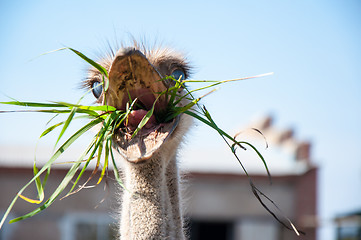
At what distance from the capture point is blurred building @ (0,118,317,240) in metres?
11.7

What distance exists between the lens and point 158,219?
1.99 metres

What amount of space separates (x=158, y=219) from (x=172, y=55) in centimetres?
72

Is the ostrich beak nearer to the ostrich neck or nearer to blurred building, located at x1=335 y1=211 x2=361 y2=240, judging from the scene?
the ostrich neck

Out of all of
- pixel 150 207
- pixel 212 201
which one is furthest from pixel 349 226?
pixel 150 207

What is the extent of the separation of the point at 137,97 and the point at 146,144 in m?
0.19

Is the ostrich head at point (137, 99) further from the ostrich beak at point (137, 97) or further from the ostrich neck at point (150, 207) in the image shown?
the ostrich neck at point (150, 207)

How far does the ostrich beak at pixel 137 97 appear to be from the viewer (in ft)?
5.61

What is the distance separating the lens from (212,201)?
1223 cm

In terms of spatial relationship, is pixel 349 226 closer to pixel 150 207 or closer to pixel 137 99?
pixel 150 207

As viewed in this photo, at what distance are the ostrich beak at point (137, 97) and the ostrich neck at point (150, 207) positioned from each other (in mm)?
201

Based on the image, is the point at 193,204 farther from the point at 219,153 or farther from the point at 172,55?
the point at 172,55

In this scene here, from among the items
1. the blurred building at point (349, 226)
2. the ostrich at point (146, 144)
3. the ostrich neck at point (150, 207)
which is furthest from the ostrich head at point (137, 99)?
the blurred building at point (349, 226)

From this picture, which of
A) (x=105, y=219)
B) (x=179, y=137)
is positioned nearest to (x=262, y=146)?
(x=105, y=219)

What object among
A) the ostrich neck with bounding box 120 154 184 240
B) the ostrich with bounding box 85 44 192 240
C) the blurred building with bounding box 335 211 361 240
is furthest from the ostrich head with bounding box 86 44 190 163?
the blurred building with bounding box 335 211 361 240
